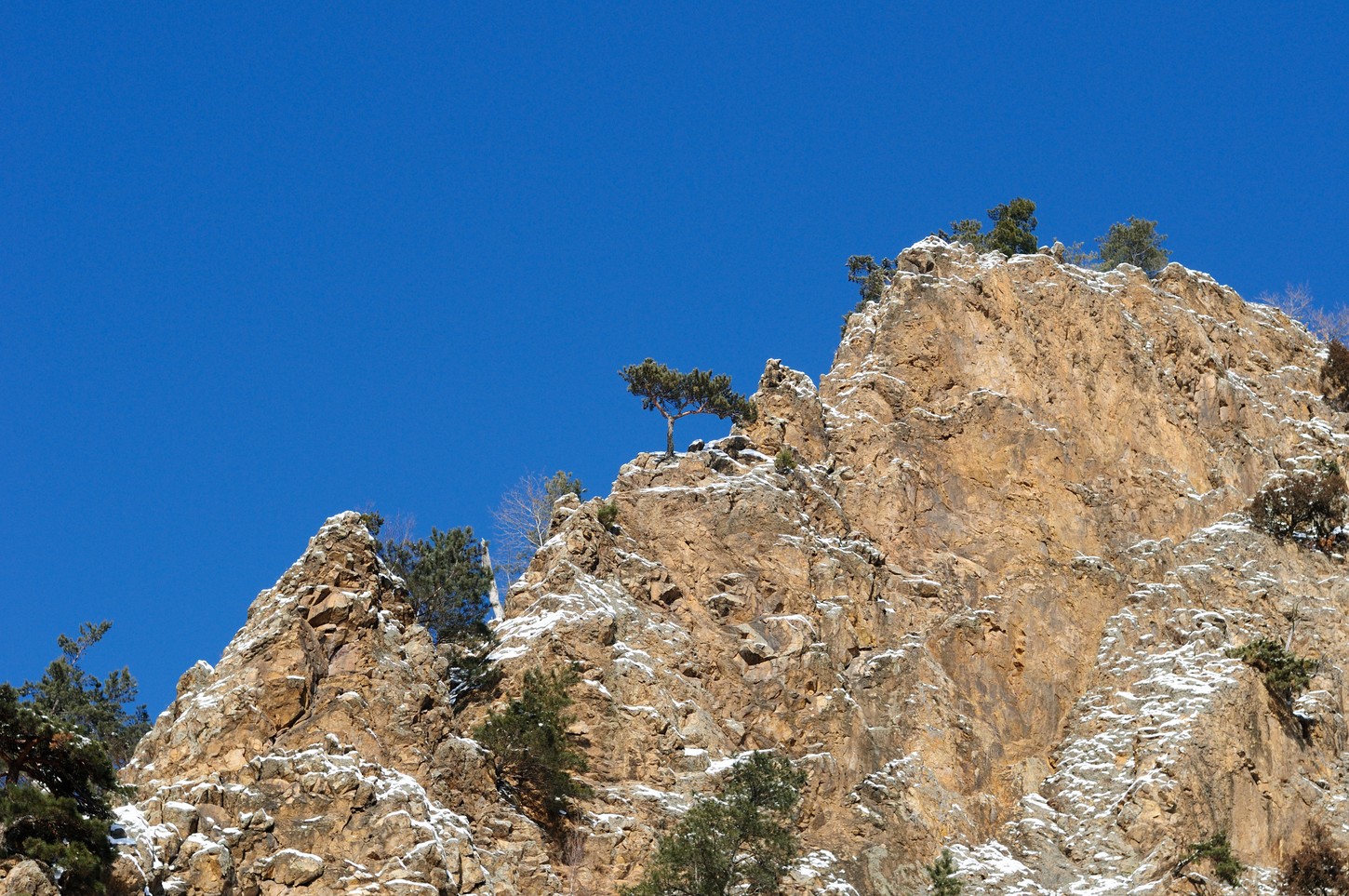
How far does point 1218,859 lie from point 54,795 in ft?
117

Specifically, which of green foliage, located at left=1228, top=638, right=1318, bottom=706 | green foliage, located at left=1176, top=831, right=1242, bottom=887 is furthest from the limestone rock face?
green foliage, located at left=1228, top=638, right=1318, bottom=706

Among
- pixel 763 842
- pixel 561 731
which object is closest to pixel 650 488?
pixel 561 731

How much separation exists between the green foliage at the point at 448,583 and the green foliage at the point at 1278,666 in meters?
27.5

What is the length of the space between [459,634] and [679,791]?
446 inches

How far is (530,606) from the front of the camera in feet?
188

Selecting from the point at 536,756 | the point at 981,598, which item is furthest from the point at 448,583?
the point at 981,598

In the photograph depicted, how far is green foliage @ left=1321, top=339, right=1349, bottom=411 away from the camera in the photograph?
75.6 metres

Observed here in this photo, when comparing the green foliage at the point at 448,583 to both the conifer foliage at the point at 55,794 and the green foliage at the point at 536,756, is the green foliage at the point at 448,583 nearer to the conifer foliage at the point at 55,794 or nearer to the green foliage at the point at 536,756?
the green foliage at the point at 536,756

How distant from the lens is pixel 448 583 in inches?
2370

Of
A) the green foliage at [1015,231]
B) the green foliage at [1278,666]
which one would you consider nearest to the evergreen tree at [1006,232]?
the green foliage at [1015,231]

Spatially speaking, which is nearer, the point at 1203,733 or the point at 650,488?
the point at 1203,733

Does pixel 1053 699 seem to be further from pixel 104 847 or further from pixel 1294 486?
pixel 104 847

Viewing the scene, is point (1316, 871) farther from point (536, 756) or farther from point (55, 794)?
point (55, 794)

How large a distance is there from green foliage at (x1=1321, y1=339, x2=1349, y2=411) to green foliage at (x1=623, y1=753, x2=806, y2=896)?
40.1 metres
